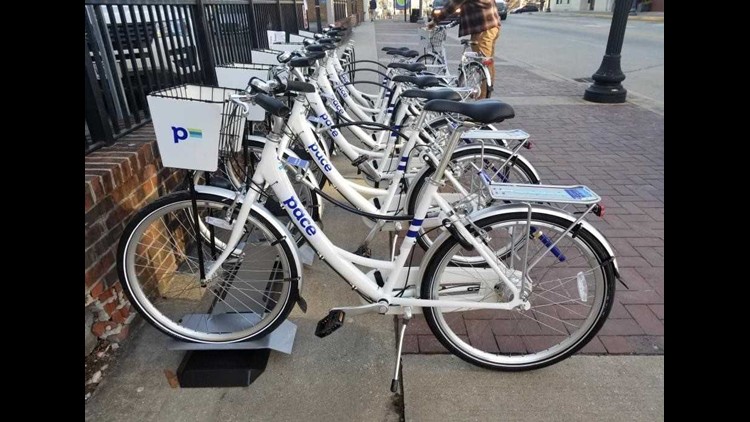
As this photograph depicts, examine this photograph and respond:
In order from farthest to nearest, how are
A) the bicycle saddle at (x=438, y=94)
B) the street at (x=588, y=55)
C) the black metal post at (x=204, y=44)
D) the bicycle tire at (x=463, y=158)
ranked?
the street at (x=588, y=55) → the black metal post at (x=204, y=44) → the bicycle tire at (x=463, y=158) → the bicycle saddle at (x=438, y=94)

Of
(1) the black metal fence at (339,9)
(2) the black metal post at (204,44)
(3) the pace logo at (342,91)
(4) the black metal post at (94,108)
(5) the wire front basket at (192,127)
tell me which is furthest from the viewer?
(1) the black metal fence at (339,9)

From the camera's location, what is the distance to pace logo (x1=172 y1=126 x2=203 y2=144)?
200cm

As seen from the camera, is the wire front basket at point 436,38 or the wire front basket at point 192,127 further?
the wire front basket at point 436,38

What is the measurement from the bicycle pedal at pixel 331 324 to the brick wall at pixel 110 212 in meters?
1.11

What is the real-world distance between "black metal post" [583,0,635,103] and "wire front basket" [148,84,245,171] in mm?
7269

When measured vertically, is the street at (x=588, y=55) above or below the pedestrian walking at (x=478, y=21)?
below

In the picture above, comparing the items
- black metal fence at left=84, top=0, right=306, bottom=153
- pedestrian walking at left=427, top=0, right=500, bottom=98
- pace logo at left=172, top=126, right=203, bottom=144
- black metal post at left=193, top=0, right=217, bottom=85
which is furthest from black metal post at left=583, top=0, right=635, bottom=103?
pace logo at left=172, top=126, right=203, bottom=144

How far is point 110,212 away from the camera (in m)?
2.38

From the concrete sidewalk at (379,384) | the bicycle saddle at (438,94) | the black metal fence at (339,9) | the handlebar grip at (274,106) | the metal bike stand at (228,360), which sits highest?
the black metal fence at (339,9)

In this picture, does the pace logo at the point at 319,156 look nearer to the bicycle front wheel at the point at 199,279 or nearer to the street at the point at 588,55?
the bicycle front wheel at the point at 199,279

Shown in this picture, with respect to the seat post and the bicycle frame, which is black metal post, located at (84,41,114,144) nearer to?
the bicycle frame

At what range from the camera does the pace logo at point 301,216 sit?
218cm

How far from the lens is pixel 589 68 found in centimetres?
1171

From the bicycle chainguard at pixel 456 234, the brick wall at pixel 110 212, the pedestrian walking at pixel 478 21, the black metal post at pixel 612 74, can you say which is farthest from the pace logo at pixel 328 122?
the black metal post at pixel 612 74
